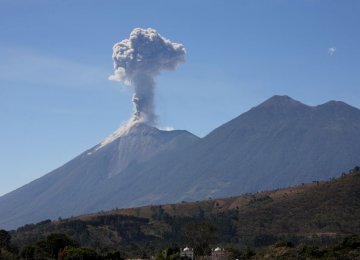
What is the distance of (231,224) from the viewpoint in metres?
148

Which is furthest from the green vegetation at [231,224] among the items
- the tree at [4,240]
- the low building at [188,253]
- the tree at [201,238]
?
the low building at [188,253]

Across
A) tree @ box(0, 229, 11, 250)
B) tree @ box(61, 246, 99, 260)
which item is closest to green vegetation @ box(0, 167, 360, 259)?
tree @ box(0, 229, 11, 250)

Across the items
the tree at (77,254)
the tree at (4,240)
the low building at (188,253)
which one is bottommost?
the low building at (188,253)

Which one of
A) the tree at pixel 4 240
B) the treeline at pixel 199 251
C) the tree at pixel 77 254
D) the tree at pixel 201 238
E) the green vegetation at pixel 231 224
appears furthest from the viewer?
the green vegetation at pixel 231 224

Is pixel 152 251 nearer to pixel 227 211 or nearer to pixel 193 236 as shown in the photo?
pixel 193 236

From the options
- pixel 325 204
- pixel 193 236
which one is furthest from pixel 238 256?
pixel 325 204

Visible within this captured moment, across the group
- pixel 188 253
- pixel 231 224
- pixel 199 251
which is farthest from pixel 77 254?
pixel 231 224

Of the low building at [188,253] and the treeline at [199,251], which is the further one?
the low building at [188,253]

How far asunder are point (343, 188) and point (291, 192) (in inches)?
793

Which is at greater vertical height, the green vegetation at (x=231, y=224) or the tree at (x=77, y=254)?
the green vegetation at (x=231, y=224)

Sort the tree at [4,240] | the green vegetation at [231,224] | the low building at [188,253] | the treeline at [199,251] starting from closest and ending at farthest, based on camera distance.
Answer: the treeline at [199,251] < the low building at [188,253] < the tree at [4,240] < the green vegetation at [231,224]

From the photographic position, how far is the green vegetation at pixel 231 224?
127 metres

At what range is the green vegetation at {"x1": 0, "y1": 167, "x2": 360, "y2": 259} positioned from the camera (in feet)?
416

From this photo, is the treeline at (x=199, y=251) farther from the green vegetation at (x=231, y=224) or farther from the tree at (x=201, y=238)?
the green vegetation at (x=231, y=224)
